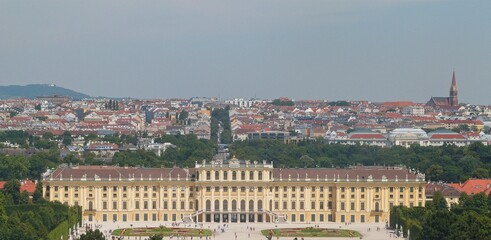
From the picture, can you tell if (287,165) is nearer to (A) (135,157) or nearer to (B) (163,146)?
(A) (135,157)

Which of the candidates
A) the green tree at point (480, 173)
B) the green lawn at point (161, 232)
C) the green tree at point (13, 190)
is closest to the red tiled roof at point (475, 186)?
the green tree at point (480, 173)

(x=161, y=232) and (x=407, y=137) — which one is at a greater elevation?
(x=407, y=137)

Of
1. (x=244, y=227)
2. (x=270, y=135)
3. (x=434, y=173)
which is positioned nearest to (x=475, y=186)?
(x=434, y=173)

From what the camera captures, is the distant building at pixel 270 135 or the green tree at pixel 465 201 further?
the distant building at pixel 270 135

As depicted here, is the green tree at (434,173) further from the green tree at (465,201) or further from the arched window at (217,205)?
the arched window at (217,205)

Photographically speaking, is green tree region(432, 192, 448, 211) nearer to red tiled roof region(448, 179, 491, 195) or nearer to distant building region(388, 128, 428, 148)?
red tiled roof region(448, 179, 491, 195)

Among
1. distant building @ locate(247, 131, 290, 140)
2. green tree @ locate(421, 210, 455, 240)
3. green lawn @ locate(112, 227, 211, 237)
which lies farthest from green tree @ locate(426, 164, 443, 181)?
distant building @ locate(247, 131, 290, 140)

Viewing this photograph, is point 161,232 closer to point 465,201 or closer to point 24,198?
point 24,198

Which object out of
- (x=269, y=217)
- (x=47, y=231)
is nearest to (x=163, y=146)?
(x=269, y=217)
